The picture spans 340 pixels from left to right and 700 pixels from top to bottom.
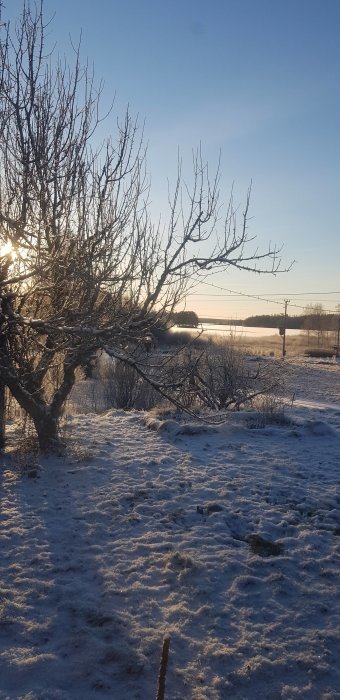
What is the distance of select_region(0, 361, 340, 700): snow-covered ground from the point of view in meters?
3.26

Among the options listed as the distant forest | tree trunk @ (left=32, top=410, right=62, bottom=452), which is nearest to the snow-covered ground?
tree trunk @ (left=32, top=410, right=62, bottom=452)

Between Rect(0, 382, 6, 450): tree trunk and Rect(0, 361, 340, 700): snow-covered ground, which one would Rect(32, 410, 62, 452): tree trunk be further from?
Rect(0, 382, 6, 450): tree trunk

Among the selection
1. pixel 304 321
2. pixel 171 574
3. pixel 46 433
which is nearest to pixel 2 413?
pixel 46 433

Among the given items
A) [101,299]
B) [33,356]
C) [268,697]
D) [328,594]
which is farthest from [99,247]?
[268,697]

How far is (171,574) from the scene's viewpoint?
436 cm

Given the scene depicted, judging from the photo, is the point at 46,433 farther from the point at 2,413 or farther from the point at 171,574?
the point at 171,574

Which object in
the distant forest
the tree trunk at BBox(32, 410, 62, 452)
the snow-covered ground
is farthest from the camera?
the distant forest

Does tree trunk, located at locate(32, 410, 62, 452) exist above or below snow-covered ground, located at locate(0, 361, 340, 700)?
above

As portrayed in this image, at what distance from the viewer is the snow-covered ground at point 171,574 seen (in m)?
3.26

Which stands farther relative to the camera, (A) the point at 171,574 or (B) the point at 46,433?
(B) the point at 46,433

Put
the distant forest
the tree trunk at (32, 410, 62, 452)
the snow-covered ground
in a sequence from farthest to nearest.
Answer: the distant forest, the tree trunk at (32, 410, 62, 452), the snow-covered ground

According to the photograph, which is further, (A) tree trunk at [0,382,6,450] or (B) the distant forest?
(B) the distant forest

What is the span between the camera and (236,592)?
13.5 ft

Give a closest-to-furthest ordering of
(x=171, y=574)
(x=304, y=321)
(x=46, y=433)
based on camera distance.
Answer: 1. (x=171, y=574)
2. (x=46, y=433)
3. (x=304, y=321)
